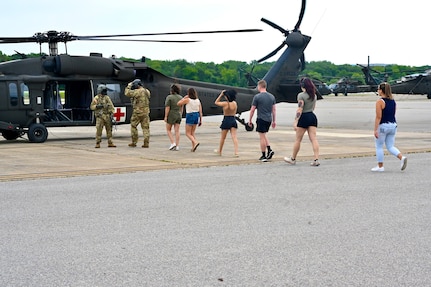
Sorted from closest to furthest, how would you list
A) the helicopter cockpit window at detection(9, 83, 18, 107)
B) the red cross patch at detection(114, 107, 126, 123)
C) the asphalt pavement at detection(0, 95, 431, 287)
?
the asphalt pavement at detection(0, 95, 431, 287), the helicopter cockpit window at detection(9, 83, 18, 107), the red cross patch at detection(114, 107, 126, 123)

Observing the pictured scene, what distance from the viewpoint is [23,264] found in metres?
5.78

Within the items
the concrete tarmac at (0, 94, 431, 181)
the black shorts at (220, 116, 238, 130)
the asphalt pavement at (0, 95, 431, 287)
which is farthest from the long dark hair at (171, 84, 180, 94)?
the asphalt pavement at (0, 95, 431, 287)

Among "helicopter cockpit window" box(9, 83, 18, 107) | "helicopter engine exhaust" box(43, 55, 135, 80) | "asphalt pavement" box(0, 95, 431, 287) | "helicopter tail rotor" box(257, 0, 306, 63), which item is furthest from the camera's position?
"helicopter tail rotor" box(257, 0, 306, 63)

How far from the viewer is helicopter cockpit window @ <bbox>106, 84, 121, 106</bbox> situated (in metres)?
22.1

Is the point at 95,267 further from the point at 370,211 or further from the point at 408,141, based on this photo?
the point at 408,141

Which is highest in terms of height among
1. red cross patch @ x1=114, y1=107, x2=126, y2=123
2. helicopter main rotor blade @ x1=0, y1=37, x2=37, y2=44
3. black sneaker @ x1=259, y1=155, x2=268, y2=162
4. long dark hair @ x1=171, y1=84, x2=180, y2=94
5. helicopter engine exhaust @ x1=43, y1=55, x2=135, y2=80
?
helicopter main rotor blade @ x1=0, y1=37, x2=37, y2=44

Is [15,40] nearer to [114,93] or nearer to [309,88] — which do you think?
[114,93]

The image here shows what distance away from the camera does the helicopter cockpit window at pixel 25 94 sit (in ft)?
66.9

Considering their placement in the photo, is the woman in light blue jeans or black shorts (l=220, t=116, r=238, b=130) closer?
the woman in light blue jeans

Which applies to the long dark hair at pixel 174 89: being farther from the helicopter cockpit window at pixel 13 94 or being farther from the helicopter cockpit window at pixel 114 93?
the helicopter cockpit window at pixel 13 94

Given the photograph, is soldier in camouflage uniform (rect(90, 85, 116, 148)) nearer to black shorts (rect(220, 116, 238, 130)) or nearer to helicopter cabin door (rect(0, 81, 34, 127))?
helicopter cabin door (rect(0, 81, 34, 127))

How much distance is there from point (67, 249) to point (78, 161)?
8458 mm

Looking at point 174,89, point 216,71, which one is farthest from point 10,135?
point 216,71

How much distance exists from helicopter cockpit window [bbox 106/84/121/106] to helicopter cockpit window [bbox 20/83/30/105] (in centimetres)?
269
